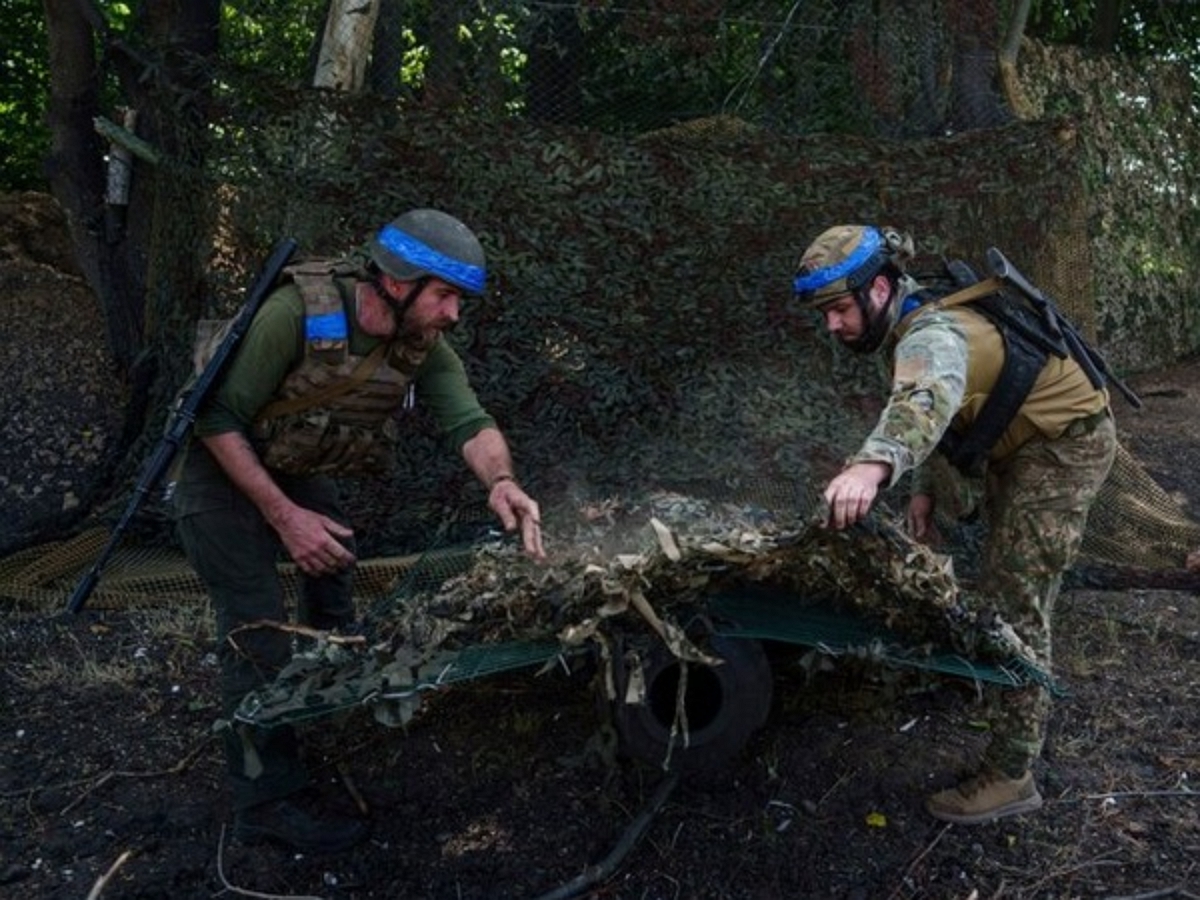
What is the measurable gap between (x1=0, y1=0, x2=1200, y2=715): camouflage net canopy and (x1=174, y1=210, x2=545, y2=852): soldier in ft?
5.78

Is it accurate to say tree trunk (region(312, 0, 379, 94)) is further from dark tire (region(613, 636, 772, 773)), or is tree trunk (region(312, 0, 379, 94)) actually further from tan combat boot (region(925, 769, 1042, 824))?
tan combat boot (region(925, 769, 1042, 824))

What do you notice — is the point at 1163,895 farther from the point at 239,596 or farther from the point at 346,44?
the point at 346,44

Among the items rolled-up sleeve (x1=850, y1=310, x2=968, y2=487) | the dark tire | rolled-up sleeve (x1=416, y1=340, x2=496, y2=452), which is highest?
rolled-up sleeve (x1=850, y1=310, x2=968, y2=487)

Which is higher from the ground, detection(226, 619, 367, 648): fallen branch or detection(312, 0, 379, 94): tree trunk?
detection(312, 0, 379, 94): tree trunk

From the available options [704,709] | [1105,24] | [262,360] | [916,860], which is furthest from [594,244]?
[1105,24]

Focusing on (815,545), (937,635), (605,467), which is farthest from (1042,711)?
(605,467)

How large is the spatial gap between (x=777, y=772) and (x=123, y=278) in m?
4.57

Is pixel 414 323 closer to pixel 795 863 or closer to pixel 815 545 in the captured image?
pixel 815 545

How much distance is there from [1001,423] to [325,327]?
6.17 feet

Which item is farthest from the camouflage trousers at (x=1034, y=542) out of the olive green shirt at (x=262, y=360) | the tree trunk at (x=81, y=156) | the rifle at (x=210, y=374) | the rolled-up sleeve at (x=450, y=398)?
the tree trunk at (x=81, y=156)

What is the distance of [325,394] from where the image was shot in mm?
3656

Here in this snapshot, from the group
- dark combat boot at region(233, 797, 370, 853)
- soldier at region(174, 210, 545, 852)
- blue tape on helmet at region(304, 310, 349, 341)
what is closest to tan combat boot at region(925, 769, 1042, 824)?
soldier at region(174, 210, 545, 852)

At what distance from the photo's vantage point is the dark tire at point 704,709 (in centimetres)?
337

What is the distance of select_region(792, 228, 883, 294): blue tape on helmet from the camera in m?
3.46
